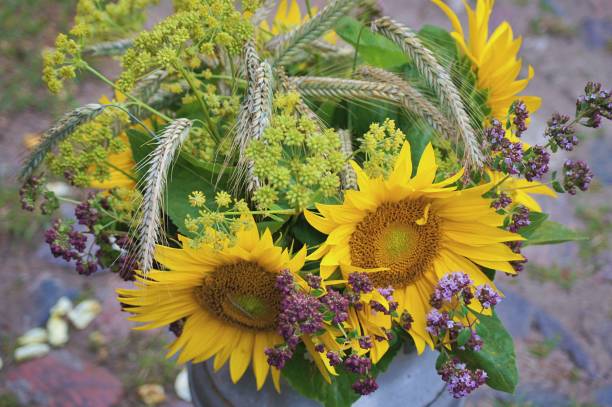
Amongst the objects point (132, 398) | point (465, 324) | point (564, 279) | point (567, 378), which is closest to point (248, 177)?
point (465, 324)

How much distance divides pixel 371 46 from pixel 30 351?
53.3 inches

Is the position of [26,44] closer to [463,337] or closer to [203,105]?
[203,105]

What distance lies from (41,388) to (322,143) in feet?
4.61

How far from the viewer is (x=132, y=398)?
1792 mm

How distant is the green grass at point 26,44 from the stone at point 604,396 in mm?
2047

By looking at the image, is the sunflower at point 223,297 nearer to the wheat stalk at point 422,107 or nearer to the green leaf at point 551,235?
the wheat stalk at point 422,107

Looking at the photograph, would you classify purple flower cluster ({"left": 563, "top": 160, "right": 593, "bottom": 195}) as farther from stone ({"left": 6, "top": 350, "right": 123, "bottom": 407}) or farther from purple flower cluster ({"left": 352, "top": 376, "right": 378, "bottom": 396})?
stone ({"left": 6, "top": 350, "right": 123, "bottom": 407})

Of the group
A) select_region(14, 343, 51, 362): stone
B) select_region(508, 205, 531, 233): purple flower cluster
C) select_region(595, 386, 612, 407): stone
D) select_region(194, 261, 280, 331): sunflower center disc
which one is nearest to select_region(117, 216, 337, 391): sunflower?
select_region(194, 261, 280, 331): sunflower center disc

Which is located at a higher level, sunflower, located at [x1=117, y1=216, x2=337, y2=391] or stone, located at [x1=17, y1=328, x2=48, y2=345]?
sunflower, located at [x1=117, y1=216, x2=337, y2=391]

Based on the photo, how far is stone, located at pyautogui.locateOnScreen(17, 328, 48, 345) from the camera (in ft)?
6.15

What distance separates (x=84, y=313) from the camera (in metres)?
1.95

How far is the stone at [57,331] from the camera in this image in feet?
6.20

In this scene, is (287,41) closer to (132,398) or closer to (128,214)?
(128,214)

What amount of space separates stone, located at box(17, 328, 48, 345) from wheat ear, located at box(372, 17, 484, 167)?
1447 millimetres
